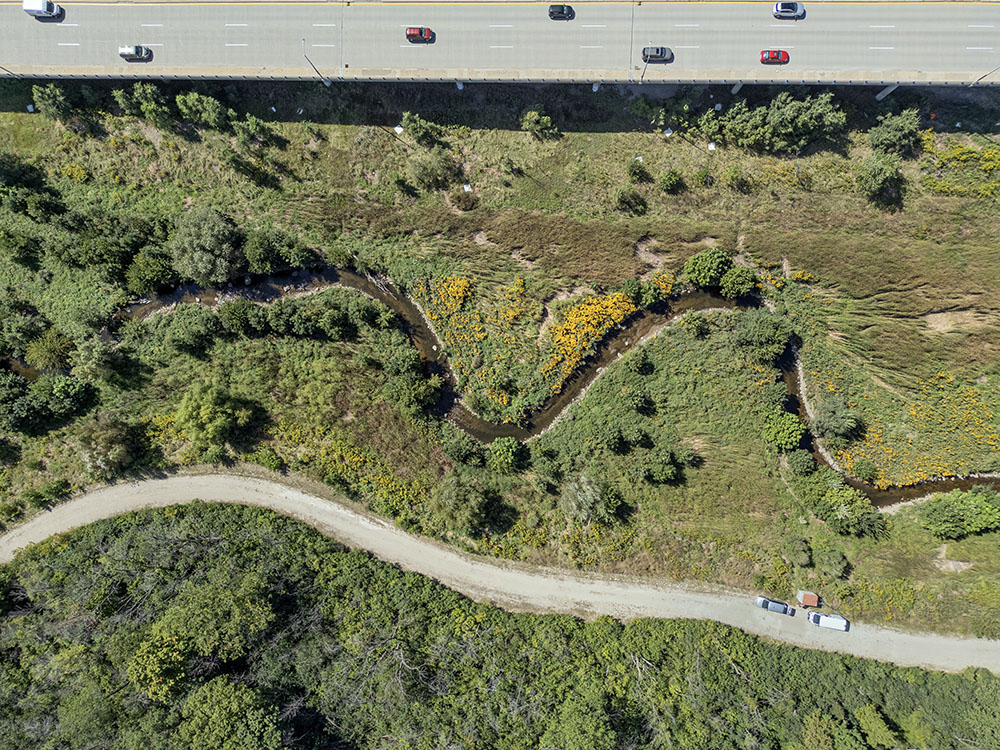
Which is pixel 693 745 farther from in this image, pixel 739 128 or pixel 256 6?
pixel 256 6

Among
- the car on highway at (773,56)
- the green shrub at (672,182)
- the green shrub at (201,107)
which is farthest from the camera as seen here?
the green shrub at (672,182)

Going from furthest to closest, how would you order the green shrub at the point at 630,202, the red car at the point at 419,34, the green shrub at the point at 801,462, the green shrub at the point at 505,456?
the green shrub at the point at 505,456 → the green shrub at the point at 630,202 → the green shrub at the point at 801,462 → the red car at the point at 419,34

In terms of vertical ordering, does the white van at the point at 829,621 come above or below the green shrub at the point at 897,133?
below

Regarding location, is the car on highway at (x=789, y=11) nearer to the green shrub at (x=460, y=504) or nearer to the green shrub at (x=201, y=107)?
the green shrub at (x=460, y=504)

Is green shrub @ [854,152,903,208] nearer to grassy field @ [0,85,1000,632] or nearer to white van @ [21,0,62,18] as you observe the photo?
grassy field @ [0,85,1000,632]

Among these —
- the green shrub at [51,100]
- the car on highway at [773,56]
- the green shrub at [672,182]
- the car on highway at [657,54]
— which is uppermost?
the green shrub at [51,100]

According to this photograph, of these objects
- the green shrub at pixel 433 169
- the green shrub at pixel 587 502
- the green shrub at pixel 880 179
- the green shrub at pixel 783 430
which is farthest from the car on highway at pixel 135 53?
the green shrub at pixel 783 430

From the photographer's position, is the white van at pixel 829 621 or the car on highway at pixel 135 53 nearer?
the car on highway at pixel 135 53

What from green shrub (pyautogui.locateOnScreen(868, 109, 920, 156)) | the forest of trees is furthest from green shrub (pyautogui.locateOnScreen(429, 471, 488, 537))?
green shrub (pyautogui.locateOnScreen(868, 109, 920, 156))
